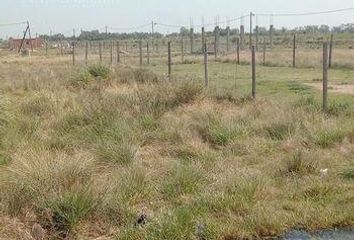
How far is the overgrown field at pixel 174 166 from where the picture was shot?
554 cm

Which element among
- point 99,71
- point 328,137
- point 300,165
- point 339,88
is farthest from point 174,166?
point 339,88

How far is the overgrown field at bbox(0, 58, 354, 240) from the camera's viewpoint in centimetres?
554

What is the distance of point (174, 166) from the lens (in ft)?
23.7

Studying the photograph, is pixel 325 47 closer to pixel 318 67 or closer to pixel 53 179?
pixel 53 179

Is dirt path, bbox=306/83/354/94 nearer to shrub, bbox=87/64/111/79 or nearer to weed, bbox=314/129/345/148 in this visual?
shrub, bbox=87/64/111/79

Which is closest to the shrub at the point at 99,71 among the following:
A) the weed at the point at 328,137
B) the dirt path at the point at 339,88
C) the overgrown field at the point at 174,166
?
the overgrown field at the point at 174,166

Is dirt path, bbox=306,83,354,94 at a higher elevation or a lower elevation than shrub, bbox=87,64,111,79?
lower

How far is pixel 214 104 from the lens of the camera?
41.3ft

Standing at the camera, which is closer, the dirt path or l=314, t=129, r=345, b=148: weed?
l=314, t=129, r=345, b=148: weed

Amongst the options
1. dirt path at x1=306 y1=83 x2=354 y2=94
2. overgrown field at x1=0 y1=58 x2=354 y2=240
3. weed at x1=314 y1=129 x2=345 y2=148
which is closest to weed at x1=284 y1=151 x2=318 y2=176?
overgrown field at x1=0 y1=58 x2=354 y2=240

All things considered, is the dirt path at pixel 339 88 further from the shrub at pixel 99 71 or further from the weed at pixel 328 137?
the weed at pixel 328 137

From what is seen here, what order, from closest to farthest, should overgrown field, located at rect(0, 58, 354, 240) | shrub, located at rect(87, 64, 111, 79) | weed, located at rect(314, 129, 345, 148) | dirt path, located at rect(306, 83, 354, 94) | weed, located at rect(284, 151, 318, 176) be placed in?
overgrown field, located at rect(0, 58, 354, 240), weed, located at rect(284, 151, 318, 176), weed, located at rect(314, 129, 345, 148), dirt path, located at rect(306, 83, 354, 94), shrub, located at rect(87, 64, 111, 79)

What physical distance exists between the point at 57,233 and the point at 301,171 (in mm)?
3492

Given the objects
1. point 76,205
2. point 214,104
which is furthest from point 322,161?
point 214,104
